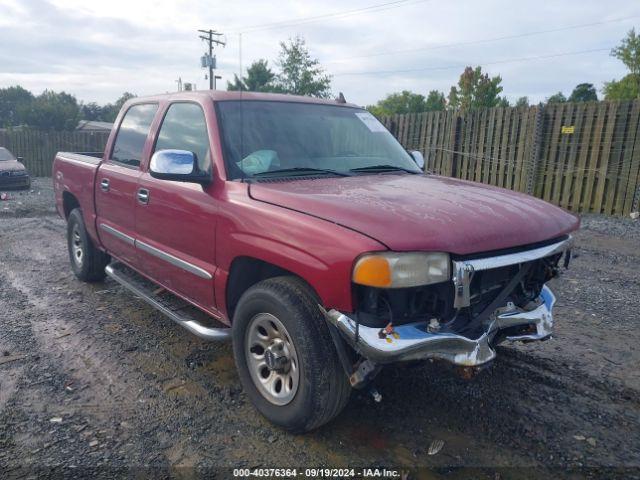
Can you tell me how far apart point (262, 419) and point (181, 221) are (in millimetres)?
1422

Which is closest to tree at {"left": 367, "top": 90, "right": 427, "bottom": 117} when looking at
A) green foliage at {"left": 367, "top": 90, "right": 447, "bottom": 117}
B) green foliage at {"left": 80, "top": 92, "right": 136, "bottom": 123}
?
green foliage at {"left": 367, "top": 90, "right": 447, "bottom": 117}

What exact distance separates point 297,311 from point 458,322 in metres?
0.83

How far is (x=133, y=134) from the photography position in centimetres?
469

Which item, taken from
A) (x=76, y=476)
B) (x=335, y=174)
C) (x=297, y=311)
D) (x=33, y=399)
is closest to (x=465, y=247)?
(x=297, y=311)

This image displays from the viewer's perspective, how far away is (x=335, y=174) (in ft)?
11.5

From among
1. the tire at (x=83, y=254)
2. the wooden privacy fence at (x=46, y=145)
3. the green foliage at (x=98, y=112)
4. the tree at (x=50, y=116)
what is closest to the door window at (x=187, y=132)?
the tire at (x=83, y=254)

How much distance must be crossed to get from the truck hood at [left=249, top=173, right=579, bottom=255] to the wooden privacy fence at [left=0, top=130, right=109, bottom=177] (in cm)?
2252

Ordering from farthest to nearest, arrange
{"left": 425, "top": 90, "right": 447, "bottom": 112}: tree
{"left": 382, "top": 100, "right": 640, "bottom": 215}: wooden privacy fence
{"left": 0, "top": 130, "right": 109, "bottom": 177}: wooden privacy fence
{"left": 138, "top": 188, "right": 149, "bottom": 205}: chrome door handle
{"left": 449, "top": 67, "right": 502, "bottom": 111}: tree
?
{"left": 425, "top": 90, "right": 447, "bottom": 112}: tree → {"left": 449, "top": 67, "right": 502, "bottom": 111}: tree → {"left": 0, "top": 130, "right": 109, "bottom": 177}: wooden privacy fence → {"left": 382, "top": 100, "right": 640, "bottom": 215}: wooden privacy fence → {"left": 138, "top": 188, "right": 149, "bottom": 205}: chrome door handle

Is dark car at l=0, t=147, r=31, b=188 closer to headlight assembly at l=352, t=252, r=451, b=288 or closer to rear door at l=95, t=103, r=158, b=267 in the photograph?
rear door at l=95, t=103, r=158, b=267

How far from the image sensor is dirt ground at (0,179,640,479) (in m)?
2.69

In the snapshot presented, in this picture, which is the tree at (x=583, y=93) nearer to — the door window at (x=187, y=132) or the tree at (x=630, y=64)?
the tree at (x=630, y=64)

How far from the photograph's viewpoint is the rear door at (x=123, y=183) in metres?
4.29

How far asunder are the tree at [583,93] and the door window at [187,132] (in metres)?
58.6

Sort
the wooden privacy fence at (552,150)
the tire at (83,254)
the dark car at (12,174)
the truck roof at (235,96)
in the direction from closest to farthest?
the truck roof at (235,96), the tire at (83,254), the wooden privacy fence at (552,150), the dark car at (12,174)
